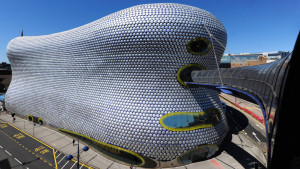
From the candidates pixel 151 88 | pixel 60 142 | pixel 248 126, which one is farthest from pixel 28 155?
pixel 248 126

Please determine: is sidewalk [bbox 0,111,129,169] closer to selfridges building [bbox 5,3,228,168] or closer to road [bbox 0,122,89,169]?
road [bbox 0,122,89,169]

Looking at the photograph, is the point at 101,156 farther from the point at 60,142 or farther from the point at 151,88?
the point at 151,88

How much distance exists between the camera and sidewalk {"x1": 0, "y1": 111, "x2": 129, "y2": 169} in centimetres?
2072

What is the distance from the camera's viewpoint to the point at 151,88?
2153cm

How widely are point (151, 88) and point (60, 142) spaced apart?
67.8 feet

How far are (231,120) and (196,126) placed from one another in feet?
64.2

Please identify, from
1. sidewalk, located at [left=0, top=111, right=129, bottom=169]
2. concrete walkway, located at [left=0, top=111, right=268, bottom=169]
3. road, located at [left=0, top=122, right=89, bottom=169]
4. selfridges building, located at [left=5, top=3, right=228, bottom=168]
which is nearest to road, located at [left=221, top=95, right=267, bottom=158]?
concrete walkway, located at [left=0, top=111, right=268, bottom=169]

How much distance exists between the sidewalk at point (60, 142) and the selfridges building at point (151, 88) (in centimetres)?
143

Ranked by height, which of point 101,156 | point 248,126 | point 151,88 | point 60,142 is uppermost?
point 151,88

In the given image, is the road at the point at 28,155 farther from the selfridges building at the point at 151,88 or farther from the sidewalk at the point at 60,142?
the selfridges building at the point at 151,88

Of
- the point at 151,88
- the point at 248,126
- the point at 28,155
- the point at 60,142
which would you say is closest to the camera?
the point at 151,88

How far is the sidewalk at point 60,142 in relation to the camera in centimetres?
2072

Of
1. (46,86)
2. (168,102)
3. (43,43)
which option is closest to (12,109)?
(46,86)

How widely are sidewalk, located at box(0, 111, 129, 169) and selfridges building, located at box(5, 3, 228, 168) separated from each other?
1.43 m
